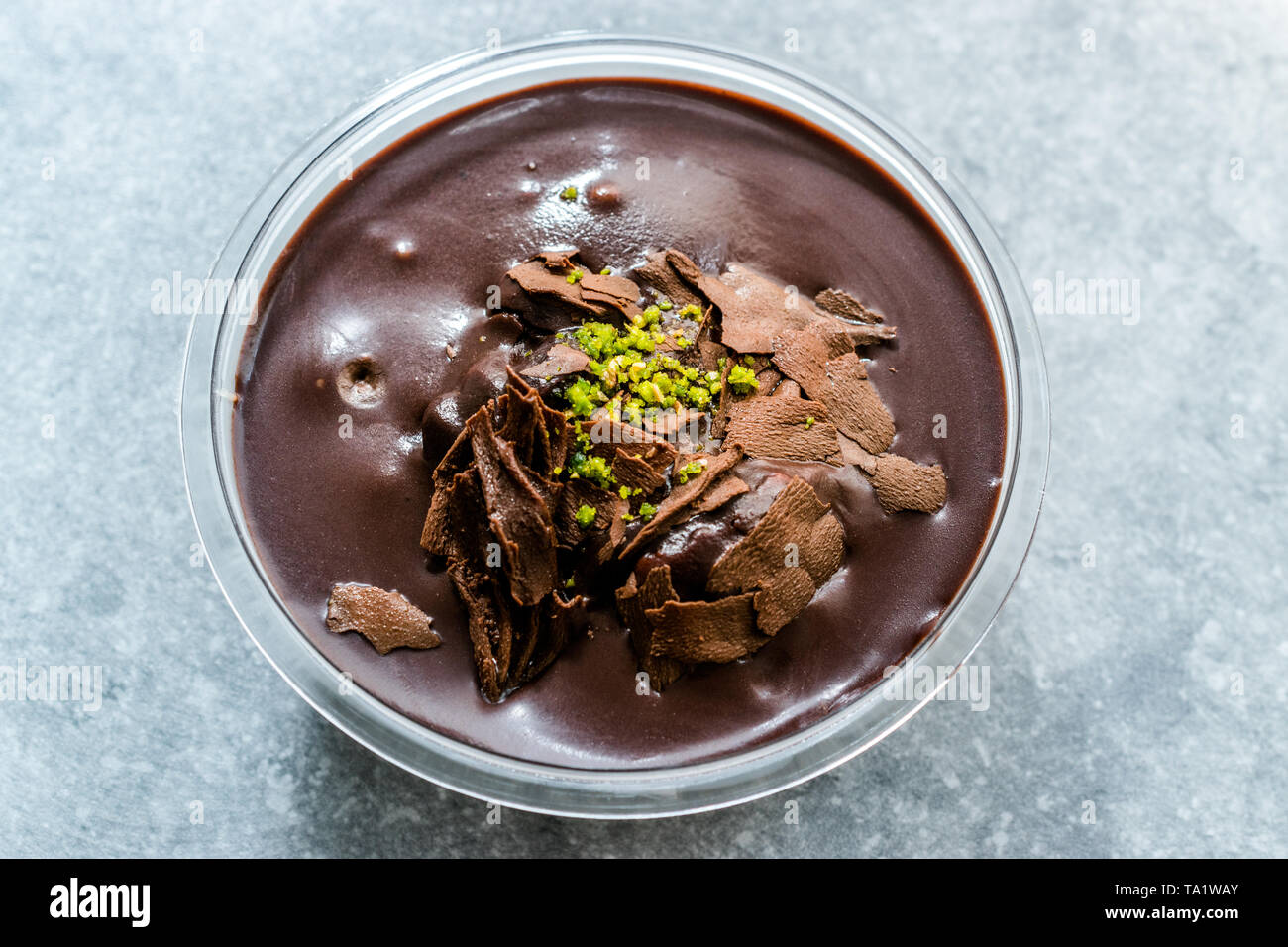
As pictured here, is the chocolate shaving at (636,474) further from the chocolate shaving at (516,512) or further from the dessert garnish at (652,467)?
the chocolate shaving at (516,512)

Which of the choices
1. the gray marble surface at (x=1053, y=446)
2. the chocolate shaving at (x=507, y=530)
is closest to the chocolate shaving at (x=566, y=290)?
the chocolate shaving at (x=507, y=530)

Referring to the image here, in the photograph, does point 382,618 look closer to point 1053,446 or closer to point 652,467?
point 652,467

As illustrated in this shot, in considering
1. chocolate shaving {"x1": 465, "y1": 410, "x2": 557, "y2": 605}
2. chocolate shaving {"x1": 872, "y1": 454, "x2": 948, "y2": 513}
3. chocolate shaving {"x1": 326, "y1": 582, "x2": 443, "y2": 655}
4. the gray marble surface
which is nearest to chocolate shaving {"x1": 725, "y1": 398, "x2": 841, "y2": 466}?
chocolate shaving {"x1": 872, "y1": 454, "x2": 948, "y2": 513}

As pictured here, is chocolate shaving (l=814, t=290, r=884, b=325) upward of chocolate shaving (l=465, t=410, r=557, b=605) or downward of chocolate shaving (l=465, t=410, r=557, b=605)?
upward

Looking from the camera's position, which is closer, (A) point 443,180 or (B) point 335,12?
(A) point 443,180

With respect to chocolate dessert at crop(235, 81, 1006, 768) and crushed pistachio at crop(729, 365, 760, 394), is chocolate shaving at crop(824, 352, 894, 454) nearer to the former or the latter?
chocolate dessert at crop(235, 81, 1006, 768)

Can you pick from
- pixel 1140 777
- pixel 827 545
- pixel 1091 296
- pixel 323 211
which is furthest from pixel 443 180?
pixel 1140 777

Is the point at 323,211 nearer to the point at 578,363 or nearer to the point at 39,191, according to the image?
the point at 578,363

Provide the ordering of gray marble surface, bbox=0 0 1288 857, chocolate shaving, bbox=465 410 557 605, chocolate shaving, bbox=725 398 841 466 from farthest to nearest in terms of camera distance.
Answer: gray marble surface, bbox=0 0 1288 857, chocolate shaving, bbox=725 398 841 466, chocolate shaving, bbox=465 410 557 605

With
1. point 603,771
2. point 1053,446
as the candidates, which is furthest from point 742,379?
point 1053,446
